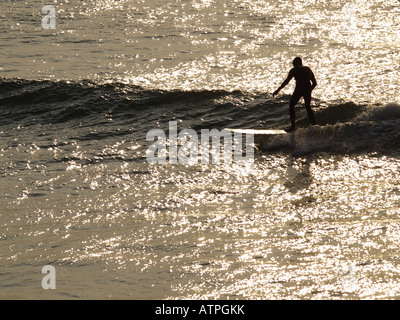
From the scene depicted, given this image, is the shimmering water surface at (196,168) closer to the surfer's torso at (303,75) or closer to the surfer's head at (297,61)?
the surfer's torso at (303,75)

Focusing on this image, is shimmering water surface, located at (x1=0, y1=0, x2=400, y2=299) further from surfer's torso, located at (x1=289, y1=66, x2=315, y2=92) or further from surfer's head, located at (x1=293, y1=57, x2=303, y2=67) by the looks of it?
surfer's head, located at (x1=293, y1=57, x2=303, y2=67)

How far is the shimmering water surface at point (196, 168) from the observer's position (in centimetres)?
733

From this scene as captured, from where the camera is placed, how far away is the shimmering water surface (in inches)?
289

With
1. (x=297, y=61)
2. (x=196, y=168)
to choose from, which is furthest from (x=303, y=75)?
(x=196, y=168)

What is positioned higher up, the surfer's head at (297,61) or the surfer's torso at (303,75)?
the surfer's head at (297,61)

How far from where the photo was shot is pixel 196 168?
1204cm

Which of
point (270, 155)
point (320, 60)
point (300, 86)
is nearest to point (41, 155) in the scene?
point (270, 155)

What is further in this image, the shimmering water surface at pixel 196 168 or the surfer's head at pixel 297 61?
the surfer's head at pixel 297 61

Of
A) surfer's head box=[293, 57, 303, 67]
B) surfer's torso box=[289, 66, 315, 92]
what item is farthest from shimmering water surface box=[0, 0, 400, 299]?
surfer's head box=[293, 57, 303, 67]

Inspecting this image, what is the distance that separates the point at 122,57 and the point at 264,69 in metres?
5.00

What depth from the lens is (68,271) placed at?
750 cm

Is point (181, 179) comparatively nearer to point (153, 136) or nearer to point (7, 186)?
point (7, 186)

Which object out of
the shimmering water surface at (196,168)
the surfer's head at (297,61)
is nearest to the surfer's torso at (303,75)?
the surfer's head at (297,61)

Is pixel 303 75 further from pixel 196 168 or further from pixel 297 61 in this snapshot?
pixel 196 168
